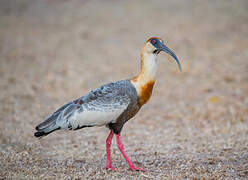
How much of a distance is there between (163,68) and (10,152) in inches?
348

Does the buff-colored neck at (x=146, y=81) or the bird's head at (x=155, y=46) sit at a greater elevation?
the bird's head at (x=155, y=46)

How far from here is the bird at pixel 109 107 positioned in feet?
17.4

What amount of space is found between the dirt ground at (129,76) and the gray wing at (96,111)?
76 centimetres

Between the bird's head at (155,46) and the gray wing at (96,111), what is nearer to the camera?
the gray wing at (96,111)

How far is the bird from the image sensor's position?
530 centimetres

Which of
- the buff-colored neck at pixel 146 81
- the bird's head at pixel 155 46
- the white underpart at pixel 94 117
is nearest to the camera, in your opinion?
the white underpart at pixel 94 117

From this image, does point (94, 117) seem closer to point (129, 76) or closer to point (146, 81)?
point (146, 81)

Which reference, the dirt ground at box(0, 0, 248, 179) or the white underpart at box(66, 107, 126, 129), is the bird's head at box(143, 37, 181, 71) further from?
the dirt ground at box(0, 0, 248, 179)

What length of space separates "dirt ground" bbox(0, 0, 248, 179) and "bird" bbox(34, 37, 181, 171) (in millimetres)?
685

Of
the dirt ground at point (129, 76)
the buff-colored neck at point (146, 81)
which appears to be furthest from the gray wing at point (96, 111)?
the dirt ground at point (129, 76)

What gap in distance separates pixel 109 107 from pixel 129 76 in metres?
7.87

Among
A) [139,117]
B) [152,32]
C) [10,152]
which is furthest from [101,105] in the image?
[152,32]

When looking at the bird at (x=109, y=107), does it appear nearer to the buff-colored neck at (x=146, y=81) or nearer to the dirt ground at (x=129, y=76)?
the buff-colored neck at (x=146, y=81)

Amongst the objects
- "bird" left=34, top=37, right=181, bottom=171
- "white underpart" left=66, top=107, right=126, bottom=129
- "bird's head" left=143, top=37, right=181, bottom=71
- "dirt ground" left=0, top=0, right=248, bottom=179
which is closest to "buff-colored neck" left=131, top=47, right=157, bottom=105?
"bird" left=34, top=37, right=181, bottom=171
